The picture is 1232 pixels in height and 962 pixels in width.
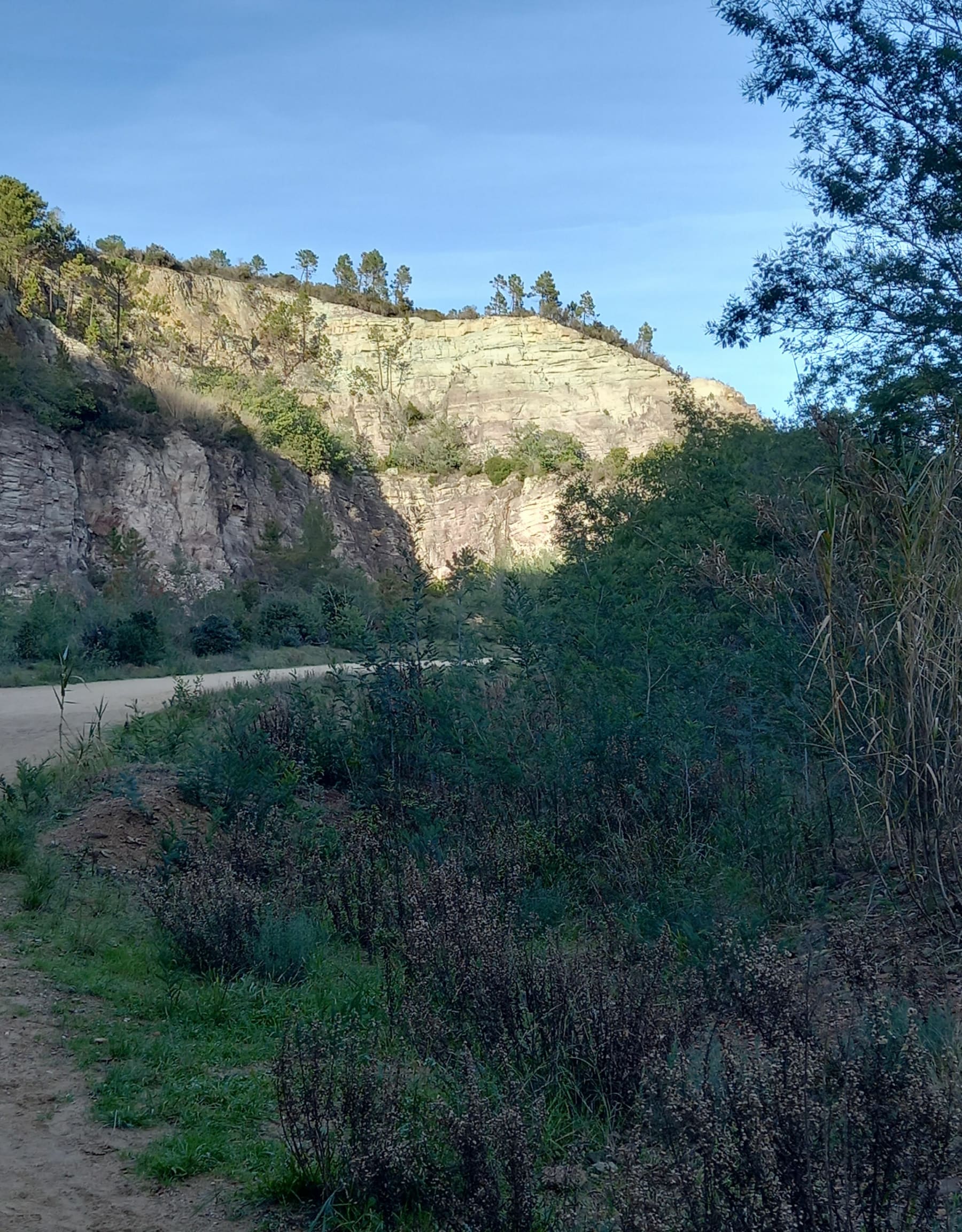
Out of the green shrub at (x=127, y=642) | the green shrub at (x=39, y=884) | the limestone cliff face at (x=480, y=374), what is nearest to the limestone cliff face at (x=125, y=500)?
the green shrub at (x=127, y=642)

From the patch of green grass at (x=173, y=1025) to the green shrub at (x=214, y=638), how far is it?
15.3m

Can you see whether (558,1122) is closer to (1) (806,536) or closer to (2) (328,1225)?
(2) (328,1225)

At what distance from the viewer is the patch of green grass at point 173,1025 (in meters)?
3.06

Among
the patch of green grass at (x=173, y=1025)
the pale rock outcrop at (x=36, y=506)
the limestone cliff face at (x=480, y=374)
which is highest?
the limestone cliff face at (x=480, y=374)

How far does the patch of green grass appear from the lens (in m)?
3.06

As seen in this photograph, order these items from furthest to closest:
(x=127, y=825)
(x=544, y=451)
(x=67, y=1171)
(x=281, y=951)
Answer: (x=544, y=451) < (x=127, y=825) < (x=281, y=951) < (x=67, y=1171)

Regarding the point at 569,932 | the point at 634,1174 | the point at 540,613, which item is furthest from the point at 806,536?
the point at 540,613

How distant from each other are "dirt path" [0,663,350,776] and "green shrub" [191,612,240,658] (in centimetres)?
415

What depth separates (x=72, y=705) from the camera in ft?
38.6

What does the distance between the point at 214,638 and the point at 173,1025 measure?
17.2m

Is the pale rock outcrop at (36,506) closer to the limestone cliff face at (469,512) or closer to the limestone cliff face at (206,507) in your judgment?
the limestone cliff face at (206,507)

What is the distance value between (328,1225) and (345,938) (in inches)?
90.5

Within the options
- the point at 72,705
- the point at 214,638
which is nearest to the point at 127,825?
the point at 72,705

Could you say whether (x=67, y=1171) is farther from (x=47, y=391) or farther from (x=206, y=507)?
(x=206, y=507)
